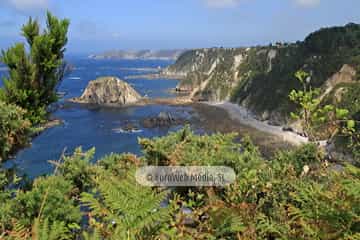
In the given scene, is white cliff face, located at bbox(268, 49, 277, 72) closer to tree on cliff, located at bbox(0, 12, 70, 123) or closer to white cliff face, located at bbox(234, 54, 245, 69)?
white cliff face, located at bbox(234, 54, 245, 69)

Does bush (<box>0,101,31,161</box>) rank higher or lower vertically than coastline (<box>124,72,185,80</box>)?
higher

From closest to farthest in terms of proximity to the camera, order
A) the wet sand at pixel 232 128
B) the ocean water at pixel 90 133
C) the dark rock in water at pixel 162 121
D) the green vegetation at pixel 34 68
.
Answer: the green vegetation at pixel 34 68
the ocean water at pixel 90 133
the wet sand at pixel 232 128
the dark rock in water at pixel 162 121

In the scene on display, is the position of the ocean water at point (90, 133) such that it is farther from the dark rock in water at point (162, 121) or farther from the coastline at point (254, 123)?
the coastline at point (254, 123)

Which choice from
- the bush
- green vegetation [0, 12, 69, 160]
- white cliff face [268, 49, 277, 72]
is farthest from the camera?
white cliff face [268, 49, 277, 72]

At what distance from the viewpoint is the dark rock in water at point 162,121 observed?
182 feet

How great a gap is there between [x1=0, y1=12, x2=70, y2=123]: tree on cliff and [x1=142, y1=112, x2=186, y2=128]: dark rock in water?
149ft

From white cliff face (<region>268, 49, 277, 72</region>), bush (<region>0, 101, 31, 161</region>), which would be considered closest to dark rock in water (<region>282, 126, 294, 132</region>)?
white cliff face (<region>268, 49, 277, 72</region>)

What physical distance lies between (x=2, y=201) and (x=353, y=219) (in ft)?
24.0

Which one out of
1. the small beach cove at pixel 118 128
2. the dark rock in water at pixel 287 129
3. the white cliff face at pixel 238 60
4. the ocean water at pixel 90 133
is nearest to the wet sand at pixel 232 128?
the small beach cove at pixel 118 128

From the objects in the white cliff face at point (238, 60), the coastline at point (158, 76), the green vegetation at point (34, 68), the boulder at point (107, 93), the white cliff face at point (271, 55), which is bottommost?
the coastline at point (158, 76)

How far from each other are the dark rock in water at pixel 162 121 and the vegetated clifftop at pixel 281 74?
15.6 meters

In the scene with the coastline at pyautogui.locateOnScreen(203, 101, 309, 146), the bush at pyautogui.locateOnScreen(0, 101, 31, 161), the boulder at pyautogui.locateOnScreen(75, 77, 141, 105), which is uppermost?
the bush at pyautogui.locateOnScreen(0, 101, 31, 161)

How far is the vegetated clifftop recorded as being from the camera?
184 ft

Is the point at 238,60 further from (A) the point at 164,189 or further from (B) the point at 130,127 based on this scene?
(A) the point at 164,189
